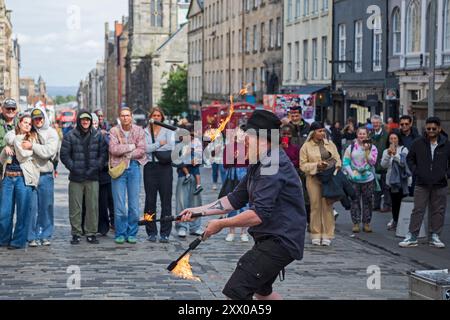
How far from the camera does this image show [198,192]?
14930mm

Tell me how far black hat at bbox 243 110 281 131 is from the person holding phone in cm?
814

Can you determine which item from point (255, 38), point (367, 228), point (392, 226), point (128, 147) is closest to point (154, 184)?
point (128, 147)

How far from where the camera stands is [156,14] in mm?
126625

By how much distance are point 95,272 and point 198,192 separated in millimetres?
3931

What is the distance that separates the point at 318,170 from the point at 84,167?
340 cm

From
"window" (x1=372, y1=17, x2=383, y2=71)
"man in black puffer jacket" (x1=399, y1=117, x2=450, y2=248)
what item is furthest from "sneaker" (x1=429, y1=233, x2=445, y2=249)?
"window" (x1=372, y1=17, x2=383, y2=71)

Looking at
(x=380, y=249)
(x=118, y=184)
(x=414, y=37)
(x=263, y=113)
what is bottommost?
(x=380, y=249)

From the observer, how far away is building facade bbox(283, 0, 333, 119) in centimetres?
4441

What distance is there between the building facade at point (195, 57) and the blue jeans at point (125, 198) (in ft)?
217

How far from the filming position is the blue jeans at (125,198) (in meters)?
13.9

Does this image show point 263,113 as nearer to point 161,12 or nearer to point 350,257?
point 350,257

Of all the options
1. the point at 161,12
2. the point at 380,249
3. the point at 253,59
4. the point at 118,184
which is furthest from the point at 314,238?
the point at 161,12

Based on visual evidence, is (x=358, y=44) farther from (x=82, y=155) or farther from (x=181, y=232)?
(x=82, y=155)

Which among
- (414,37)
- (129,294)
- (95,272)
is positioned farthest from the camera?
(414,37)
